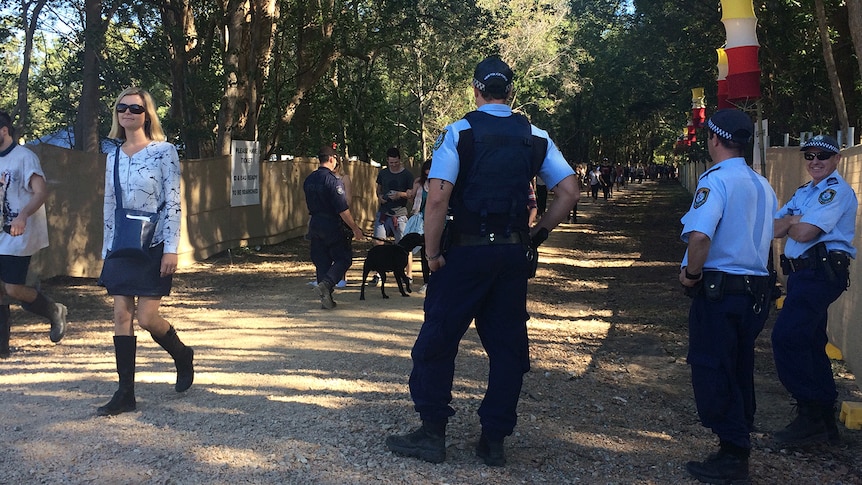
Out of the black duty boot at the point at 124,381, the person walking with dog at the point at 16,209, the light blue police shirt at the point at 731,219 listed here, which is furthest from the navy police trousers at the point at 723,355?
the person walking with dog at the point at 16,209

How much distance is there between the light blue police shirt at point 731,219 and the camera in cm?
430

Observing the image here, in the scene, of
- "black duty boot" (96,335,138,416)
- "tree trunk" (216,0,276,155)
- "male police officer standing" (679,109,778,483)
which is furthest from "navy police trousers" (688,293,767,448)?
"tree trunk" (216,0,276,155)

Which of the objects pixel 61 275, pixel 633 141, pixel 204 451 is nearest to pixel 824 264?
pixel 204 451

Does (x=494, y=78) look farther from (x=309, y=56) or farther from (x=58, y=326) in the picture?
(x=309, y=56)

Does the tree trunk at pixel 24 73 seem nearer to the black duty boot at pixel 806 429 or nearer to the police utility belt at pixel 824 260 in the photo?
the police utility belt at pixel 824 260

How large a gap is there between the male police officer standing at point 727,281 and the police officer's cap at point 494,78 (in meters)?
1.10

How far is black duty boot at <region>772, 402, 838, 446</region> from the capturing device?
16.5 ft

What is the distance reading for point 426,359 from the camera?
445cm

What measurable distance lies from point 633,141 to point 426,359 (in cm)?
9094

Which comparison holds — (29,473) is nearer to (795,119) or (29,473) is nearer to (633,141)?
(795,119)

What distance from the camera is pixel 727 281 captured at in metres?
A: 4.29

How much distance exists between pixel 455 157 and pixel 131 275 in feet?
7.19

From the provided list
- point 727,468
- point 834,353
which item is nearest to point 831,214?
point 727,468

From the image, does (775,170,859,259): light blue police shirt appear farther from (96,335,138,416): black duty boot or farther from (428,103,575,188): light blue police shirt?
(96,335,138,416): black duty boot
